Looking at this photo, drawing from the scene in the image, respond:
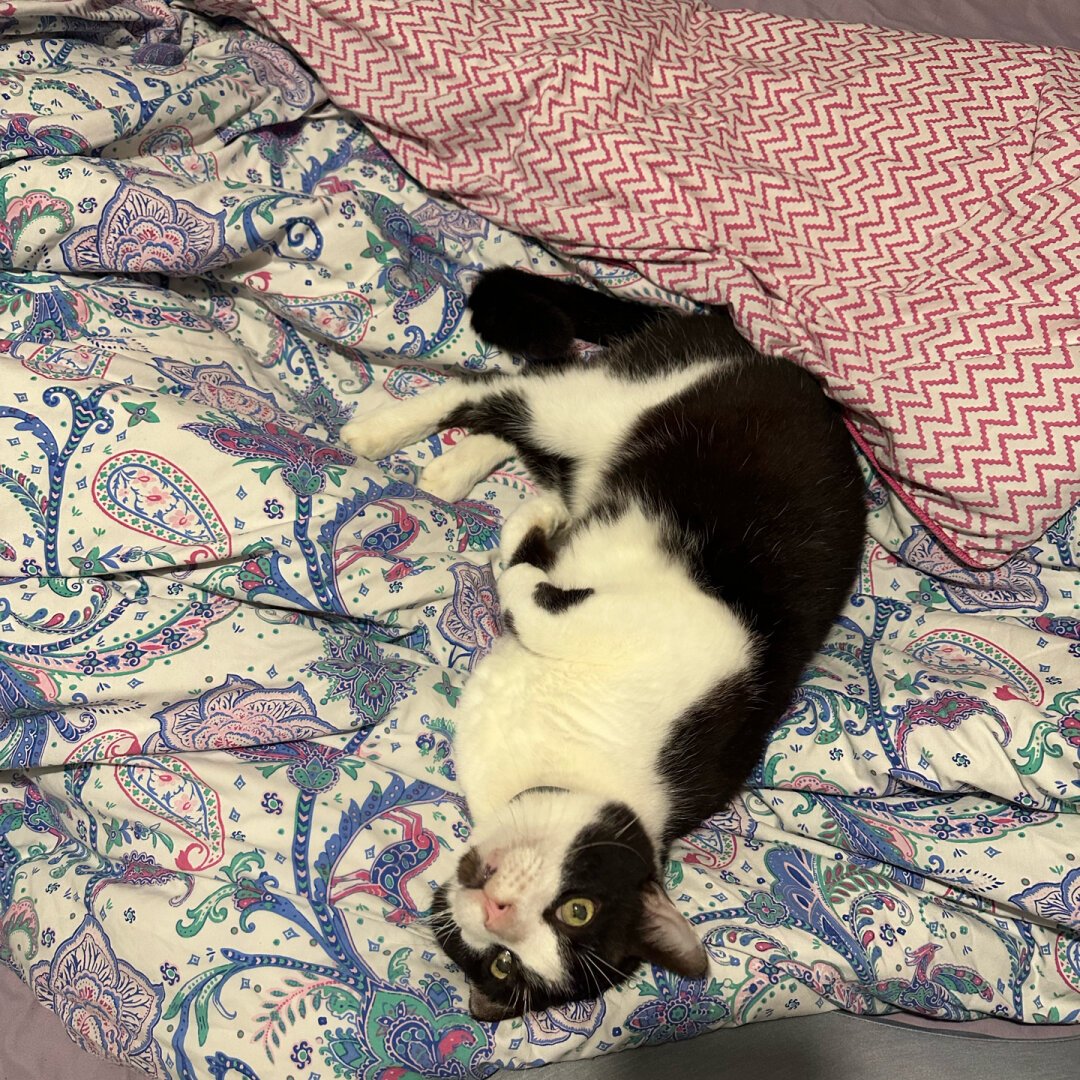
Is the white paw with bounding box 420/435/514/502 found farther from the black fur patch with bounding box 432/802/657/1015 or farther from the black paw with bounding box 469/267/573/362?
the black fur patch with bounding box 432/802/657/1015

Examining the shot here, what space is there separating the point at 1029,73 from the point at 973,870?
1.32m

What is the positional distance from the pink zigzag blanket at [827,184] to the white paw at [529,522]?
445mm

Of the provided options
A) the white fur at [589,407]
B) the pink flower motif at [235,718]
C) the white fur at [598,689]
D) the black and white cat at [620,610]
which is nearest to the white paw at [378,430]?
the black and white cat at [620,610]

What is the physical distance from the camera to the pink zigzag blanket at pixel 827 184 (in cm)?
133

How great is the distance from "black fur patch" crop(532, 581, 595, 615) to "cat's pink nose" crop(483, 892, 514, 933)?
1.35ft

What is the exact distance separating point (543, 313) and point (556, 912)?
98 cm

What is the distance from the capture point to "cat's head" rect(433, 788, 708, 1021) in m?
1.17

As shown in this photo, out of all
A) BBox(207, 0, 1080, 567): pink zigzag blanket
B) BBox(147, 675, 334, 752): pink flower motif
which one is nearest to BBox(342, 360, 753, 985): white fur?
BBox(147, 675, 334, 752): pink flower motif

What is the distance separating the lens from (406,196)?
1.63 m

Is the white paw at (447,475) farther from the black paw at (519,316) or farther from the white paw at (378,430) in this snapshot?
the black paw at (519,316)

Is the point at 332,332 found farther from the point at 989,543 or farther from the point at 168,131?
the point at 989,543

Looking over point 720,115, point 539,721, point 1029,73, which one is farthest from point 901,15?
point 539,721

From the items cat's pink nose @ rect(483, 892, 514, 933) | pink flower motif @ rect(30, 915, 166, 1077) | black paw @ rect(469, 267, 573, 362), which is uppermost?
black paw @ rect(469, 267, 573, 362)

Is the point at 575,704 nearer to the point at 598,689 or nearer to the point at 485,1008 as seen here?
the point at 598,689
